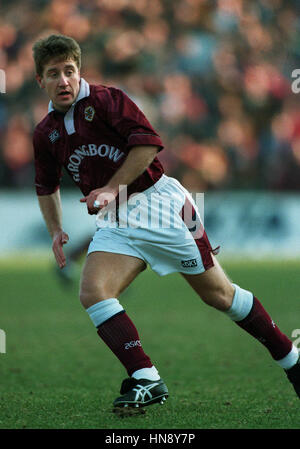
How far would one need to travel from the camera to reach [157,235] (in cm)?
366

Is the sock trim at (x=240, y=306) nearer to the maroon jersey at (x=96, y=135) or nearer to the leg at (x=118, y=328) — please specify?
the leg at (x=118, y=328)

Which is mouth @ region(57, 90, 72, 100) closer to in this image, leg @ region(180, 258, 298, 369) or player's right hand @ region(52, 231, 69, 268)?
player's right hand @ region(52, 231, 69, 268)

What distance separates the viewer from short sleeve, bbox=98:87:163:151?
11.6 ft

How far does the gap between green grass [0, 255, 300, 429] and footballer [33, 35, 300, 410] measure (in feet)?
0.82

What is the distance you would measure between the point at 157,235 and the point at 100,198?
1.30 ft

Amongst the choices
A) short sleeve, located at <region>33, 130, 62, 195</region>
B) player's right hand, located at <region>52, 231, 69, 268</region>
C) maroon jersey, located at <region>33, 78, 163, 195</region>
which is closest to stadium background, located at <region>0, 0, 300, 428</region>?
short sleeve, located at <region>33, 130, 62, 195</region>

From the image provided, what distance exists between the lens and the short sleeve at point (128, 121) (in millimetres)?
3543

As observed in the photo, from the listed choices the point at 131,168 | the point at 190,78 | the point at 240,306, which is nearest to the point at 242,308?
the point at 240,306
